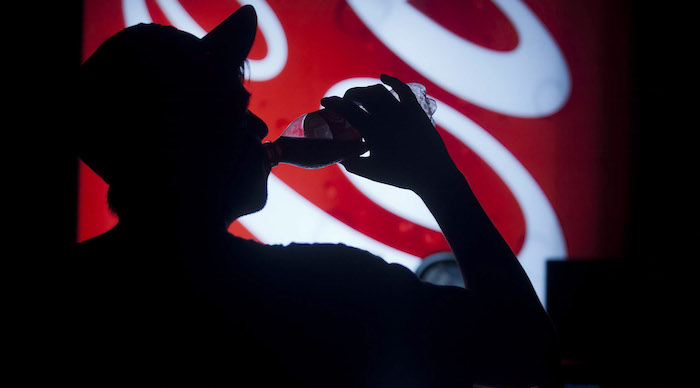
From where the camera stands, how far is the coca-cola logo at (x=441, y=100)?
117 centimetres

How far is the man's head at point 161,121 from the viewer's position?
480 mm

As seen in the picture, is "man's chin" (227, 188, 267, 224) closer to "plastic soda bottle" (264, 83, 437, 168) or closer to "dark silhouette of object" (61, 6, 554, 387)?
"dark silhouette of object" (61, 6, 554, 387)

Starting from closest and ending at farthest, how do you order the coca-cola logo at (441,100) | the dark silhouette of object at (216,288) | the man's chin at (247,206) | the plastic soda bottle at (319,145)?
1. the dark silhouette of object at (216,288)
2. the man's chin at (247,206)
3. the plastic soda bottle at (319,145)
4. the coca-cola logo at (441,100)

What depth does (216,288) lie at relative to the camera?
0.47 meters

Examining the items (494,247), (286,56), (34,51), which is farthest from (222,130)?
(34,51)

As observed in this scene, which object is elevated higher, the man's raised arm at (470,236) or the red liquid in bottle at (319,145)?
the red liquid in bottle at (319,145)

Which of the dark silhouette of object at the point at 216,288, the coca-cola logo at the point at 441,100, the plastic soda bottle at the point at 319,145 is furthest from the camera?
the coca-cola logo at the point at 441,100

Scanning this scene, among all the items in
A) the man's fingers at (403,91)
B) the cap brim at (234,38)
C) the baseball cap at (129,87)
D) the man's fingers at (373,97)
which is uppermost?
the cap brim at (234,38)

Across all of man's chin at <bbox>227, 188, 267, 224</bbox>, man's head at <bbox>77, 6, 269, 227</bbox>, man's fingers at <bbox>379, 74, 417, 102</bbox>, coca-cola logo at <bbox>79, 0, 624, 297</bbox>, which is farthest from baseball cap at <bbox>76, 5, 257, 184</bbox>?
coca-cola logo at <bbox>79, 0, 624, 297</bbox>

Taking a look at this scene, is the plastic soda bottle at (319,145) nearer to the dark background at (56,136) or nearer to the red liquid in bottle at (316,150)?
the red liquid in bottle at (316,150)

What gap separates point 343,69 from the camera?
3.88ft

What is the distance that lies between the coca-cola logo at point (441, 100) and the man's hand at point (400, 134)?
0.57 m

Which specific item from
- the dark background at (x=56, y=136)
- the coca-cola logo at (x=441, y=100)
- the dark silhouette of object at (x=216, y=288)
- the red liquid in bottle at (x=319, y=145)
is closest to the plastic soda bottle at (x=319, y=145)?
the red liquid in bottle at (x=319, y=145)

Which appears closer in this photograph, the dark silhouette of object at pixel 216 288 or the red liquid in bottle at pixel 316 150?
the dark silhouette of object at pixel 216 288
